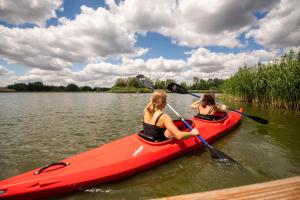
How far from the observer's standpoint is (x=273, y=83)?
11.9 metres

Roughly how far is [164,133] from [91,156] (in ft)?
4.95

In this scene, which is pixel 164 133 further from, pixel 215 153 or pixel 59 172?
pixel 59 172

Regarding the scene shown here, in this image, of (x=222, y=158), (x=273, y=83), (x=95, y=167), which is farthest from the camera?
(x=273, y=83)


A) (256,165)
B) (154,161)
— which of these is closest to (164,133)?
(154,161)

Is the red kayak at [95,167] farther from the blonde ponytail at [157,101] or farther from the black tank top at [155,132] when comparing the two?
the blonde ponytail at [157,101]

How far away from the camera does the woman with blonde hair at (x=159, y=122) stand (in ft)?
11.8

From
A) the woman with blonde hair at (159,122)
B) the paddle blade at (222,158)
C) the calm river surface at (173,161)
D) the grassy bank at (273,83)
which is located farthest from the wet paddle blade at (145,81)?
the grassy bank at (273,83)

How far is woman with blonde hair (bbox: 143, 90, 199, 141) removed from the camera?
360cm

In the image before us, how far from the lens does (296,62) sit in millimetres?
11195

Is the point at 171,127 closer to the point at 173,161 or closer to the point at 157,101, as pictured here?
the point at 157,101

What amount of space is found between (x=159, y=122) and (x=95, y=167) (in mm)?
1405

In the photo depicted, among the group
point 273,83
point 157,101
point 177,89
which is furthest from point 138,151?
point 273,83

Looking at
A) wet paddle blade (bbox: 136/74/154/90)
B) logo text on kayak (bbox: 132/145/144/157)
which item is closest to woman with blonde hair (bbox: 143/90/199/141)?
logo text on kayak (bbox: 132/145/144/157)

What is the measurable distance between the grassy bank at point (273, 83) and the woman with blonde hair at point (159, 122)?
10146mm
